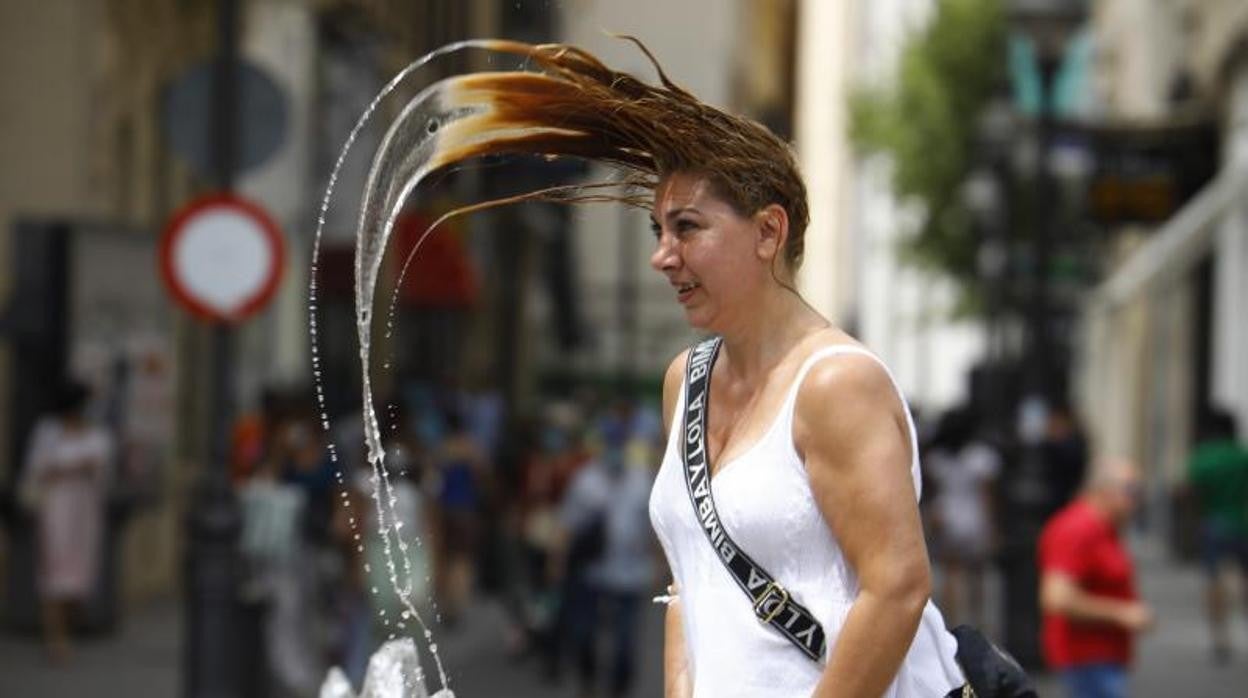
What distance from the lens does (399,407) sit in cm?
2383

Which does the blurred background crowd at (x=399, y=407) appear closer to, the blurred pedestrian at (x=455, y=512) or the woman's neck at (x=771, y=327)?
the blurred pedestrian at (x=455, y=512)

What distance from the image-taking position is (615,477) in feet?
55.5

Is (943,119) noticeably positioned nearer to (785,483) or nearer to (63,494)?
(63,494)

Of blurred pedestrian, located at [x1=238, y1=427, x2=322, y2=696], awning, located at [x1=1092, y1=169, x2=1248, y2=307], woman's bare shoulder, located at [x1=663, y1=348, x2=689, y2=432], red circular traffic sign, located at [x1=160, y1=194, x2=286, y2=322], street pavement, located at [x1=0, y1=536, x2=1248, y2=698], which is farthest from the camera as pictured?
awning, located at [x1=1092, y1=169, x2=1248, y2=307]

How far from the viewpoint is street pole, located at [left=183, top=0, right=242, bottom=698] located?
44.8 feet

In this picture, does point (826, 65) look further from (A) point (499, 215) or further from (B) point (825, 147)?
(A) point (499, 215)

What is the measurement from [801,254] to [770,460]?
368mm

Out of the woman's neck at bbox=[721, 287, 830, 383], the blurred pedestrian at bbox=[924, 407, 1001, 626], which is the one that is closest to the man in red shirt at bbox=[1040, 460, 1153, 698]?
the woman's neck at bbox=[721, 287, 830, 383]

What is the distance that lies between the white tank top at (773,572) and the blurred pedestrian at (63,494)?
13.8m

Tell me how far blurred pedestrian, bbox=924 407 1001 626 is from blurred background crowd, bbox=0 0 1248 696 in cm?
4

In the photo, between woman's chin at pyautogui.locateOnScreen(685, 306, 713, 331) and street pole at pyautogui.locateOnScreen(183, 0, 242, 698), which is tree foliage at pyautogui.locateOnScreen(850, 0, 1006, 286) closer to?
street pole at pyautogui.locateOnScreen(183, 0, 242, 698)

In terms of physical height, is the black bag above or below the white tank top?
below

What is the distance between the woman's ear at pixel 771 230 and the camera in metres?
4.02

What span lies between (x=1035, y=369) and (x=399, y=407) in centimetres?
628
